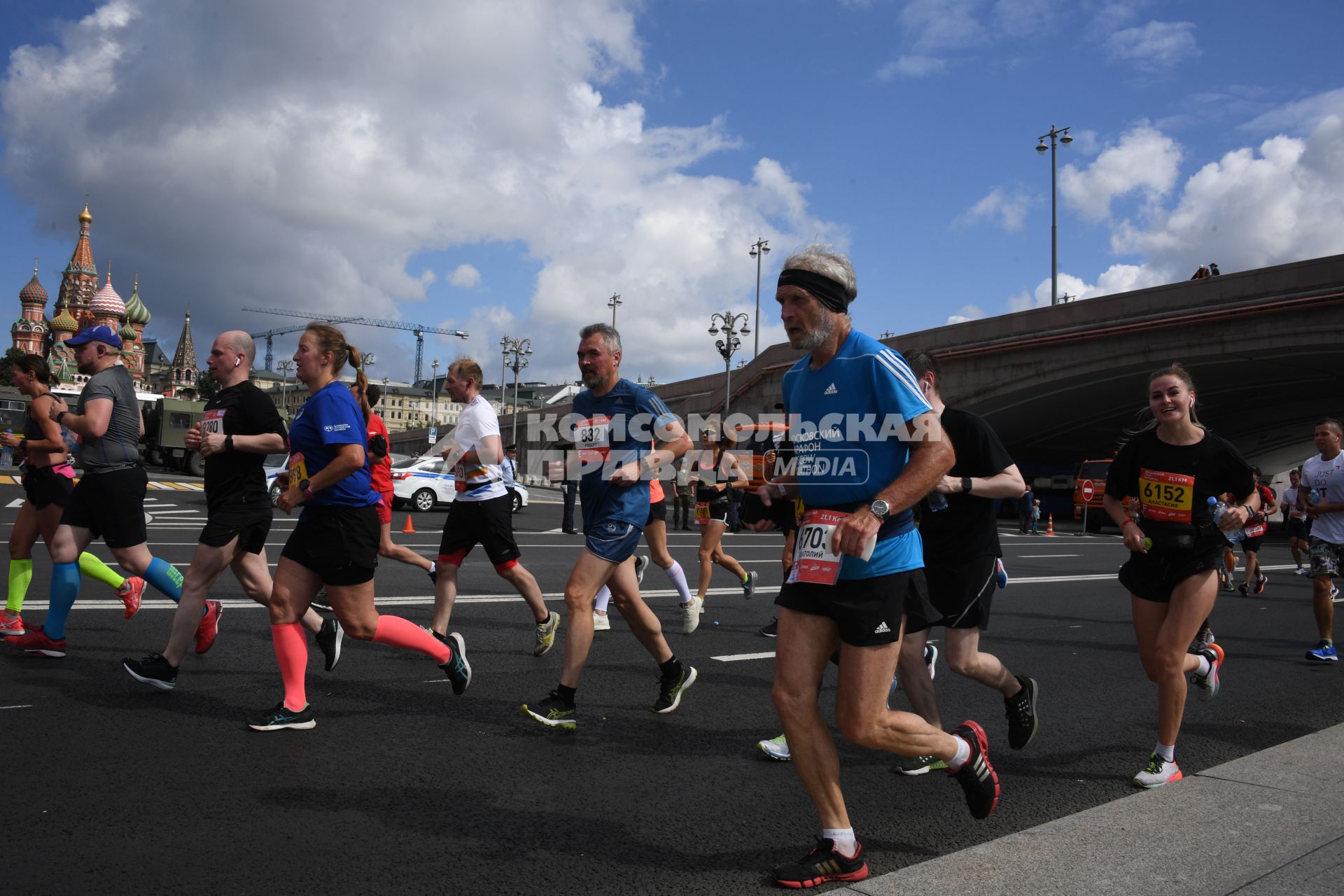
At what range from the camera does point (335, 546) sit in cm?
455

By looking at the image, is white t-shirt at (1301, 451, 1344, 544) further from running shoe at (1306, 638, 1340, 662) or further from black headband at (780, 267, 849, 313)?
black headband at (780, 267, 849, 313)

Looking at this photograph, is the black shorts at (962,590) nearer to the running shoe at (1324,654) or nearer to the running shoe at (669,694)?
the running shoe at (669,694)

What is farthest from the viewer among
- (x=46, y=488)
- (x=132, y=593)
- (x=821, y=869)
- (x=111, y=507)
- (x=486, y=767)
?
(x=132, y=593)

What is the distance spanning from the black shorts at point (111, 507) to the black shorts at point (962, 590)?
4459 millimetres

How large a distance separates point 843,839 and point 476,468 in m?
4.06

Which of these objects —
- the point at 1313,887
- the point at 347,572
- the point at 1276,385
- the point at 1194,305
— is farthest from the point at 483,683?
the point at 1276,385

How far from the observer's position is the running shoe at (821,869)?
291 cm

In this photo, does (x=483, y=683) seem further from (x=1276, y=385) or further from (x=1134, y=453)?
(x=1276, y=385)

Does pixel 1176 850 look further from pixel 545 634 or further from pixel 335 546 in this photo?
pixel 545 634

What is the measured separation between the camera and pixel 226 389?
17.7 feet

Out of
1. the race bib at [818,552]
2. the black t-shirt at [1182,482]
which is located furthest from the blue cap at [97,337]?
the black t-shirt at [1182,482]

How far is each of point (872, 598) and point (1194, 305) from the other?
30242mm

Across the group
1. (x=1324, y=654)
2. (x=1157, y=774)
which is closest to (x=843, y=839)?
(x=1157, y=774)

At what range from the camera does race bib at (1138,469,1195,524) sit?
14.5 ft
